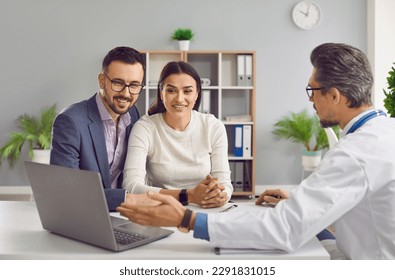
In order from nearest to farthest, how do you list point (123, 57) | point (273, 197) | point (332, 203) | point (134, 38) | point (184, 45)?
1. point (332, 203)
2. point (273, 197)
3. point (123, 57)
4. point (184, 45)
5. point (134, 38)

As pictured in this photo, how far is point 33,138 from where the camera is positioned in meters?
5.49

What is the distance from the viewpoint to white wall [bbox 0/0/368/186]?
5695 millimetres

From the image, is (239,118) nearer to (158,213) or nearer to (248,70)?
(248,70)

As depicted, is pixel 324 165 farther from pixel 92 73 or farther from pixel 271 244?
pixel 92 73

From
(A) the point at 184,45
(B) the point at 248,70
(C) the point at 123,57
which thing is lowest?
(C) the point at 123,57

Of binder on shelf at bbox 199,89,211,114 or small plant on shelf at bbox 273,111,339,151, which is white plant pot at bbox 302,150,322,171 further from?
binder on shelf at bbox 199,89,211,114

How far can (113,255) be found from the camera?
1.38 m

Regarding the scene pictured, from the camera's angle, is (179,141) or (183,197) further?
(179,141)

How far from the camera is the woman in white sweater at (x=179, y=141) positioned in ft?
8.13

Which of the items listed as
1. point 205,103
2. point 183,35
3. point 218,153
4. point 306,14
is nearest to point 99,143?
point 218,153

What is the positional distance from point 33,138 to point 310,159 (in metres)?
2.87

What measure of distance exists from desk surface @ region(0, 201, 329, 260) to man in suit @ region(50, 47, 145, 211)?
619mm
